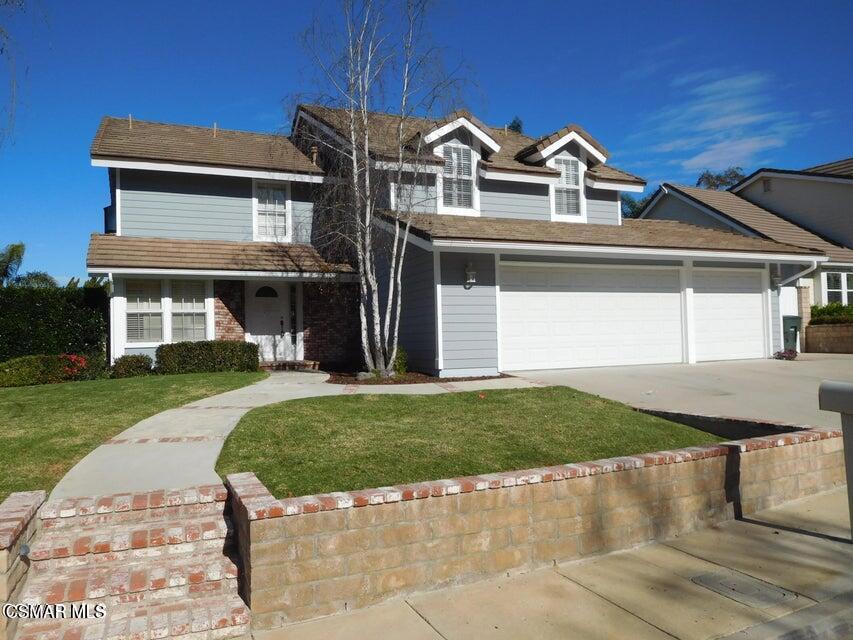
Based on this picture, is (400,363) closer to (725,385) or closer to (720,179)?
(725,385)

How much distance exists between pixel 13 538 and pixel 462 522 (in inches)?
116

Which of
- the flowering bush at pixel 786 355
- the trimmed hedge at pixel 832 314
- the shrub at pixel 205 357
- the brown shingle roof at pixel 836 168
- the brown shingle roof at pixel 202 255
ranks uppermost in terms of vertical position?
the brown shingle roof at pixel 836 168

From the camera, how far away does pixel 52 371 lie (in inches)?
499

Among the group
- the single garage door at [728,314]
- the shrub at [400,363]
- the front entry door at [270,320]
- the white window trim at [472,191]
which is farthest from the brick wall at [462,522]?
the front entry door at [270,320]

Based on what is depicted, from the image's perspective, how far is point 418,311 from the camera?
14.0 meters

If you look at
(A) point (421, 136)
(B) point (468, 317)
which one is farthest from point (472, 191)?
(B) point (468, 317)

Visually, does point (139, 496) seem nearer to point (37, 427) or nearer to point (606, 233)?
point (37, 427)

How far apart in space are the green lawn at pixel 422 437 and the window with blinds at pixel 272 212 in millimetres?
7962

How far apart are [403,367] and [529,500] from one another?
840 centimetres

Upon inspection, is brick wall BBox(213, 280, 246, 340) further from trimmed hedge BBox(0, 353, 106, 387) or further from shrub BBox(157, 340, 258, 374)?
trimmed hedge BBox(0, 353, 106, 387)

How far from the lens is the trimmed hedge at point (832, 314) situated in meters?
19.0

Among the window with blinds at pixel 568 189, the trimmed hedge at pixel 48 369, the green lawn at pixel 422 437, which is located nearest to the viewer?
the green lawn at pixel 422 437

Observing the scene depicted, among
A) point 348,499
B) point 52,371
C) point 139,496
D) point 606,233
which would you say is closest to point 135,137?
point 52,371

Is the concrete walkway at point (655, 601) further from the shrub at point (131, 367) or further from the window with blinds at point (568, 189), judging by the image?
the window with blinds at point (568, 189)
